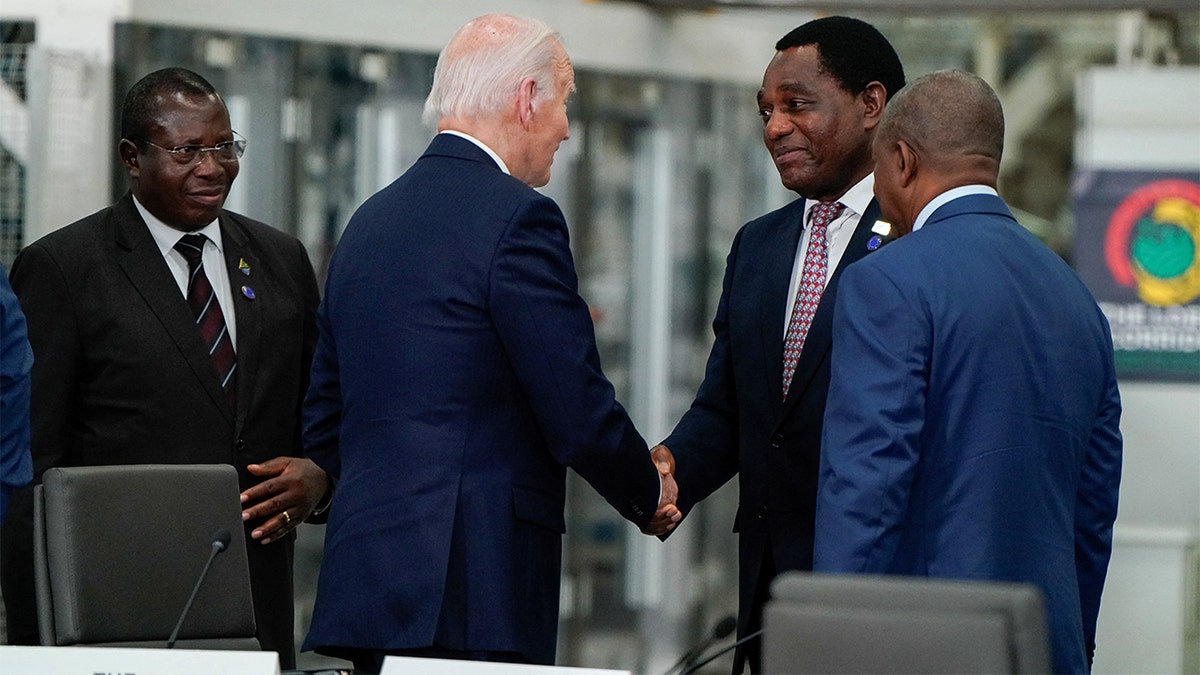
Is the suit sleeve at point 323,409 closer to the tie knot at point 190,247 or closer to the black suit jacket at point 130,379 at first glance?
the black suit jacket at point 130,379

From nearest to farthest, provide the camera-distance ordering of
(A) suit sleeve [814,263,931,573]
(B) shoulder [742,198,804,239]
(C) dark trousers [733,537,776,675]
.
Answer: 1. (A) suit sleeve [814,263,931,573]
2. (C) dark trousers [733,537,776,675]
3. (B) shoulder [742,198,804,239]

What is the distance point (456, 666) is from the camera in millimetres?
1889

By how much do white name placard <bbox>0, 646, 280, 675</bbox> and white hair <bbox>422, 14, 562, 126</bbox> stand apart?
105 cm

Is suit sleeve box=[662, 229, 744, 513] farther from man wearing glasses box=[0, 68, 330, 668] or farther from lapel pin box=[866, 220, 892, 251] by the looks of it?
man wearing glasses box=[0, 68, 330, 668]

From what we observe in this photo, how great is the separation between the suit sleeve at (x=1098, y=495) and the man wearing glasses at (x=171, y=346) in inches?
55.5

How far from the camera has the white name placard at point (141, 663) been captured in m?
1.85

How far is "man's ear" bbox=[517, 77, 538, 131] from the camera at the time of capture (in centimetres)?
260

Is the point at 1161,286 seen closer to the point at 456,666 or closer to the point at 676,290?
the point at 676,290

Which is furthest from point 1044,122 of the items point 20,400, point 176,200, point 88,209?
point 20,400

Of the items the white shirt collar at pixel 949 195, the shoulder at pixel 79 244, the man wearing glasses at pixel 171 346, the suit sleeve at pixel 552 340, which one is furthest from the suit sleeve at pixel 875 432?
the shoulder at pixel 79 244

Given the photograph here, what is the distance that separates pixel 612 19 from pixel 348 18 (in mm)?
1196

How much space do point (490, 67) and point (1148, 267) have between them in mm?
3835

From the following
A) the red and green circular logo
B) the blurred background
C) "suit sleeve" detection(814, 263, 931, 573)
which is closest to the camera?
"suit sleeve" detection(814, 263, 931, 573)

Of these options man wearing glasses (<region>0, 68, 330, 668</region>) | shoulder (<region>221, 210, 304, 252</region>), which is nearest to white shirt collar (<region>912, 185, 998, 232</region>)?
man wearing glasses (<region>0, 68, 330, 668</region>)
